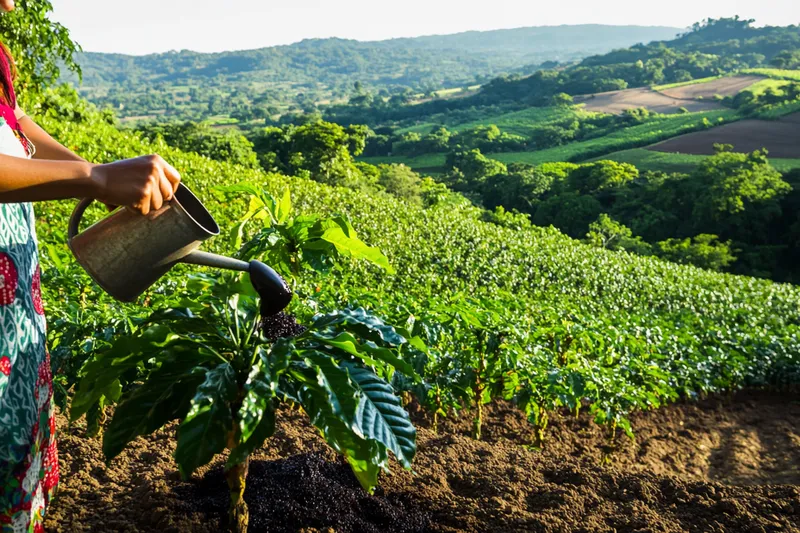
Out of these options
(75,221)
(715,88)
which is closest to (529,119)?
(715,88)

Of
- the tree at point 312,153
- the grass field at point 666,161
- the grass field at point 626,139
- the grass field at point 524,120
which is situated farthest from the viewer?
the grass field at point 524,120

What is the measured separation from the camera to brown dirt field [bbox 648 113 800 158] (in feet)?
152

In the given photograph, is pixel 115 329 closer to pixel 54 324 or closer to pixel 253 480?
pixel 54 324

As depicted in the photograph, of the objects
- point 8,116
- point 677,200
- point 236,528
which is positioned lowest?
point 677,200

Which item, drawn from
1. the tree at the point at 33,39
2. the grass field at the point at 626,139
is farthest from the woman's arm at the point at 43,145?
the grass field at the point at 626,139

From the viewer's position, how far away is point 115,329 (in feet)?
8.23

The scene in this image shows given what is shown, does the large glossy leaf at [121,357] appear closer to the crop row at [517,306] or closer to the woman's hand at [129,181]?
the woman's hand at [129,181]

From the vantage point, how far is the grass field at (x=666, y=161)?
42.6 m

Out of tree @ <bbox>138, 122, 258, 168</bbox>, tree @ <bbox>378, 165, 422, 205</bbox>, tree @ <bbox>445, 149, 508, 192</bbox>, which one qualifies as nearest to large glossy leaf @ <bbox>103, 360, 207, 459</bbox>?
tree @ <bbox>138, 122, 258, 168</bbox>

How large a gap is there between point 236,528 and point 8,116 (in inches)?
44.6

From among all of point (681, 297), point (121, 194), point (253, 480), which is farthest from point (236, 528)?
point (681, 297)

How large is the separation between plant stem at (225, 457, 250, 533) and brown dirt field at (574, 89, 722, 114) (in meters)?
69.9

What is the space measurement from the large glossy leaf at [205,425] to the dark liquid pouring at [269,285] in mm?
219

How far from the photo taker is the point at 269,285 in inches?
51.3
